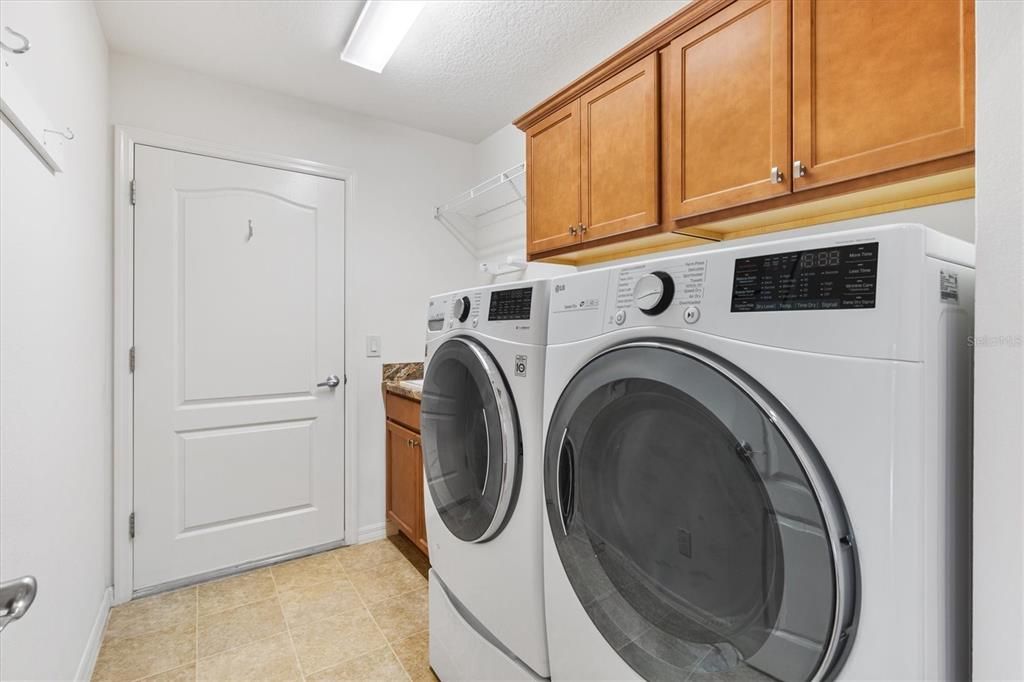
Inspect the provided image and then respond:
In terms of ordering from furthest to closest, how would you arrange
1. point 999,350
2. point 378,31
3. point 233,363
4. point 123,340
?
point 233,363 < point 123,340 < point 378,31 < point 999,350

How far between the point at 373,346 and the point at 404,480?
80 centimetres

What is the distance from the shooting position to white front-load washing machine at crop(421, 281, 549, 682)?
1121 mm

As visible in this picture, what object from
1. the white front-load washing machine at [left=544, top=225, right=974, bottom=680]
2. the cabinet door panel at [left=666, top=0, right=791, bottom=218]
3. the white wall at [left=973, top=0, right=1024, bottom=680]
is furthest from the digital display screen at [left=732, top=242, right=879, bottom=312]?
the cabinet door panel at [left=666, top=0, right=791, bottom=218]

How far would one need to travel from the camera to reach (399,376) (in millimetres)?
2887

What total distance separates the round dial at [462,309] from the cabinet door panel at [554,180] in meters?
0.69

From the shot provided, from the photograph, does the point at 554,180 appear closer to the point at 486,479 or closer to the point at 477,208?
the point at 477,208

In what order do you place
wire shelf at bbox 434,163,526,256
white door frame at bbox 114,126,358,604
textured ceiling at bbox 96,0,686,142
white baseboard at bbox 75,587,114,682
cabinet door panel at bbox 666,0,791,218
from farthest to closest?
wire shelf at bbox 434,163,526,256
white door frame at bbox 114,126,358,604
textured ceiling at bbox 96,0,686,142
white baseboard at bbox 75,587,114,682
cabinet door panel at bbox 666,0,791,218

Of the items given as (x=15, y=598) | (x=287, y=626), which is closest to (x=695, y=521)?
(x=15, y=598)

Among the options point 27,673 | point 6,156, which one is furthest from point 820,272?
point 27,673

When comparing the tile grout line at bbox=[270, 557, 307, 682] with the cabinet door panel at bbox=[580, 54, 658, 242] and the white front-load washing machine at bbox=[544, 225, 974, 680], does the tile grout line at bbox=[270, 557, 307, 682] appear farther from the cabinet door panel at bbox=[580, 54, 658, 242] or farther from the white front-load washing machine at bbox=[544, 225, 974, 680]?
the cabinet door panel at bbox=[580, 54, 658, 242]

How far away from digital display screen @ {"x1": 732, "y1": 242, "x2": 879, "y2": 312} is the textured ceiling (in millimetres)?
1638

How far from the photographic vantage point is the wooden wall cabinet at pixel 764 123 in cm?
102

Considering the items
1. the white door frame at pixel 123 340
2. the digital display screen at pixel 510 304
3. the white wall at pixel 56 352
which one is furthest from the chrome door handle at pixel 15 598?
the white door frame at pixel 123 340

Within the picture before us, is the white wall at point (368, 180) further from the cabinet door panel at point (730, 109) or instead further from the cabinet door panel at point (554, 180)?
the cabinet door panel at point (730, 109)
